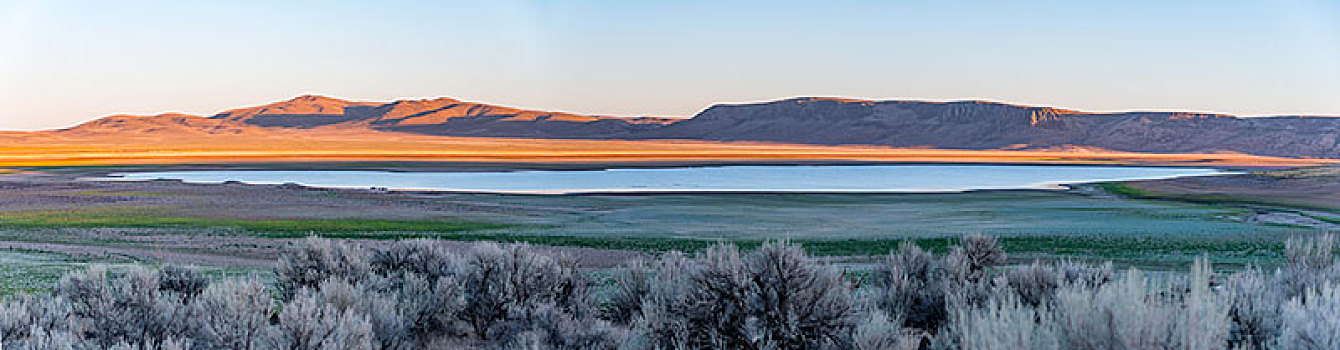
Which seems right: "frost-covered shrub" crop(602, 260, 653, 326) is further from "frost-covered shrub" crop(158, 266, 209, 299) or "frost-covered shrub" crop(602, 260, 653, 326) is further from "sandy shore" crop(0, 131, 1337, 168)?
"sandy shore" crop(0, 131, 1337, 168)

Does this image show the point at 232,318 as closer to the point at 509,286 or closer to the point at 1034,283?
the point at 509,286

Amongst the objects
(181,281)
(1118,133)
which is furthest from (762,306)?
(1118,133)

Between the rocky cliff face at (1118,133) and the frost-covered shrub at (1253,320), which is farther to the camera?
the rocky cliff face at (1118,133)

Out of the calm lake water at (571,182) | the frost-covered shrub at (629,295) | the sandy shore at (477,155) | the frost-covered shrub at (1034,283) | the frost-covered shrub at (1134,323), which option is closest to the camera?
the frost-covered shrub at (1134,323)

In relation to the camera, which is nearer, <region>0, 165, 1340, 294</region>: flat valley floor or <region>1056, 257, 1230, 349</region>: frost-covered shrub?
<region>1056, 257, 1230, 349</region>: frost-covered shrub

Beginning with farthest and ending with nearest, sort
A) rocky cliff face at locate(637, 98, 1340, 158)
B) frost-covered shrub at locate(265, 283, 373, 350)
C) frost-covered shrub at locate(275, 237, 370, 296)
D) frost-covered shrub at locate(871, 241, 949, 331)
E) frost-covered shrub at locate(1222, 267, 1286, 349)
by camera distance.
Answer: rocky cliff face at locate(637, 98, 1340, 158) < frost-covered shrub at locate(275, 237, 370, 296) < frost-covered shrub at locate(871, 241, 949, 331) < frost-covered shrub at locate(265, 283, 373, 350) < frost-covered shrub at locate(1222, 267, 1286, 349)

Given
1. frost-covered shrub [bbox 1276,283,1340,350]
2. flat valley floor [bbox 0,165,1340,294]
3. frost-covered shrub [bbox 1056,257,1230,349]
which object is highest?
frost-covered shrub [bbox 1056,257,1230,349]

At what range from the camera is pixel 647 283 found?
405 inches

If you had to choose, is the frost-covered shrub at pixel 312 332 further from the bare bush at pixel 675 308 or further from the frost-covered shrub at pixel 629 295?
the frost-covered shrub at pixel 629 295

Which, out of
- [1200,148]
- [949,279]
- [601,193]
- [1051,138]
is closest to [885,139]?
[1051,138]

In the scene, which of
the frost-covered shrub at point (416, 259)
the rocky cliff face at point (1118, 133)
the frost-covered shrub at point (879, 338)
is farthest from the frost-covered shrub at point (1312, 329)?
the rocky cliff face at point (1118, 133)

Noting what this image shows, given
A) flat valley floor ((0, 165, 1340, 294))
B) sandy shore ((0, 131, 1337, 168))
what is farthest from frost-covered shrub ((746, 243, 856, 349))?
sandy shore ((0, 131, 1337, 168))

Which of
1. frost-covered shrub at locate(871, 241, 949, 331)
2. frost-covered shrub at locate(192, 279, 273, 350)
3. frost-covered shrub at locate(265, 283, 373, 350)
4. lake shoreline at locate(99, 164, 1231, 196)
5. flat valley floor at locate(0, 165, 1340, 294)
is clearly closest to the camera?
frost-covered shrub at locate(265, 283, 373, 350)

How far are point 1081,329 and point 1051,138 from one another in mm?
188361
